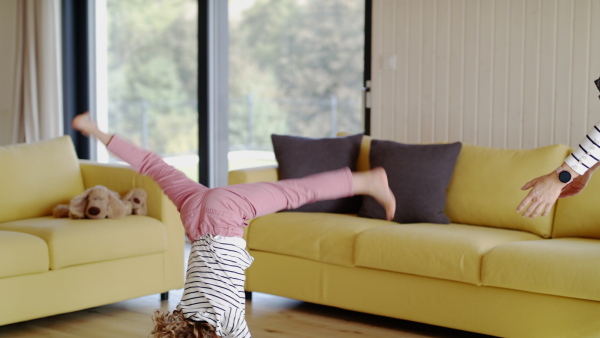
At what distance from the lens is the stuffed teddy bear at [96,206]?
158 inches

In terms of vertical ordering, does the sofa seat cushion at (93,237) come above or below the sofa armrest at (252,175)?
below

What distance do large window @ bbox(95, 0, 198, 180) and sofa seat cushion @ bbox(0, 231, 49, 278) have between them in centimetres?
249

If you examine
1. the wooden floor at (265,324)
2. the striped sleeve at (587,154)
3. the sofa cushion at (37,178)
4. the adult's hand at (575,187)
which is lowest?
the wooden floor at (265,324)

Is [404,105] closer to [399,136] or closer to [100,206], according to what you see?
[399,136]

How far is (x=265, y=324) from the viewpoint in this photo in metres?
3.84

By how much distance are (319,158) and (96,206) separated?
4.26 feet

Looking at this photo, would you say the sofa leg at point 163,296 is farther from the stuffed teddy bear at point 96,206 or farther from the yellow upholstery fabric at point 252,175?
the yellow upholstery fabric at point 252,175

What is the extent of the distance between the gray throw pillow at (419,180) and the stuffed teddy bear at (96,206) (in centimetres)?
136

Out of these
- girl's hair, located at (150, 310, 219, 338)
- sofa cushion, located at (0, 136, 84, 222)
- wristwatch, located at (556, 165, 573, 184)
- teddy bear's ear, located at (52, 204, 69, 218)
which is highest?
wristwatch, located at (556, 165, 573, 184)

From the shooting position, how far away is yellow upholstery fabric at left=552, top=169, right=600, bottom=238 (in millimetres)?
3668

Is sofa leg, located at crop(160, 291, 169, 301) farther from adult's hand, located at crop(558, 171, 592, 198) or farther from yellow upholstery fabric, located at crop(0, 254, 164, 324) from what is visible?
adult's hand, located at crop(558, 171, 592, 198)

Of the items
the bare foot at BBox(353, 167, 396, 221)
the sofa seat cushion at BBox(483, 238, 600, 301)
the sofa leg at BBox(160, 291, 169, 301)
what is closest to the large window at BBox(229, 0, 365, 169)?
the sofa leg at BBox(160, 291, 169, 301)

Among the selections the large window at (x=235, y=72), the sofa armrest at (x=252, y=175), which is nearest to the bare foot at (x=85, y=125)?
the sofa armrest at (x=252, y=175)

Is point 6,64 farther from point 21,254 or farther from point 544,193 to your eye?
point 544,193
